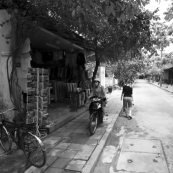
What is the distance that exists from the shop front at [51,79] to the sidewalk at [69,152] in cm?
62

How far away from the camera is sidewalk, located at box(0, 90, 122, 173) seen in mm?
3701

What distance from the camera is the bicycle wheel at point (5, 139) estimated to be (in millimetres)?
4212

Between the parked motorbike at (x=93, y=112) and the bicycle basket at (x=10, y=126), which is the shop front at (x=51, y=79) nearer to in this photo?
the bicycle basket at (x=10, y=126)

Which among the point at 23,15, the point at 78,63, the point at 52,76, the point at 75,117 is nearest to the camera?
the point at 23,15

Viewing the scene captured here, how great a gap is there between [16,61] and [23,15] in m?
1.24

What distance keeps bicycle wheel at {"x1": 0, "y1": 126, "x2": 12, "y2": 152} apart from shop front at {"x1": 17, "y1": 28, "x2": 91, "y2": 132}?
0.73m

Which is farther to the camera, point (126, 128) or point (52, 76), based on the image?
point (52, 76)

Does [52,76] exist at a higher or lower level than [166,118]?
higher

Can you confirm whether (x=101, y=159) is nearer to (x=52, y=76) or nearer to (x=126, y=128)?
(x=126, y=128)

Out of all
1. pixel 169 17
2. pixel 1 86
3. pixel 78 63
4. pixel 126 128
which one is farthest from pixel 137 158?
pixel 169 17

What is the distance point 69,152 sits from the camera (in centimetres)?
446

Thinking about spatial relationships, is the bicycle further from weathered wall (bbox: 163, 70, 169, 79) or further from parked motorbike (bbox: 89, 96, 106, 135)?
weathered wall (bbox: 163, 70, 169, 79)

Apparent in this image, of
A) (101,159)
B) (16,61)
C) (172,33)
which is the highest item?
(172,33)

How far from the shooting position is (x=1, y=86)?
16.9ft
